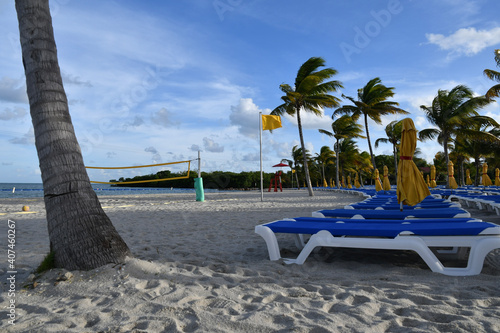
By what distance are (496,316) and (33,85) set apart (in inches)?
147

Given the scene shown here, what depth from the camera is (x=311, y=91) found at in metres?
16.5

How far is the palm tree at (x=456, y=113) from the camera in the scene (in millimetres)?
17438

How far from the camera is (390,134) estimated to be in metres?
29.5

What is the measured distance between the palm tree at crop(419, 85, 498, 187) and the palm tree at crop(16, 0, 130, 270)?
18577 mm

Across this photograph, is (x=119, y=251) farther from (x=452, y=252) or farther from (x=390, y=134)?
(x=390, y=134)

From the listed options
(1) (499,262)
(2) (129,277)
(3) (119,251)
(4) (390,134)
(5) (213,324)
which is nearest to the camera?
(5) (213,324)

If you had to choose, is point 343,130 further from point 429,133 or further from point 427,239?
point 427,239

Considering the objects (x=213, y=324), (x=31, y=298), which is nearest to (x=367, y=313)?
(x=213, y=324)

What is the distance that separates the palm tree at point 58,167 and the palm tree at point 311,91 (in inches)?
537

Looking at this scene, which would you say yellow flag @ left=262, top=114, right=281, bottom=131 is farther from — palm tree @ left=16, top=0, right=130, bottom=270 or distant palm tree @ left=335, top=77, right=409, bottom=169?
palm tree @ left=16, top=0, right=130, bottom=270

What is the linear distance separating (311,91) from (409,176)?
12327 mm

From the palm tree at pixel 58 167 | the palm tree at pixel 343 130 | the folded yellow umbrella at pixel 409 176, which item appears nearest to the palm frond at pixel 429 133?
the palm tree at pixel 343 130

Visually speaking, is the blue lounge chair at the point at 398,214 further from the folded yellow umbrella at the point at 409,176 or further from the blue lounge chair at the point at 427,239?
the blue lounge chair at the point at 427,239

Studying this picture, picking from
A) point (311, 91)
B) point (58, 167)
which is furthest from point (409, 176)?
point (311, 91)
